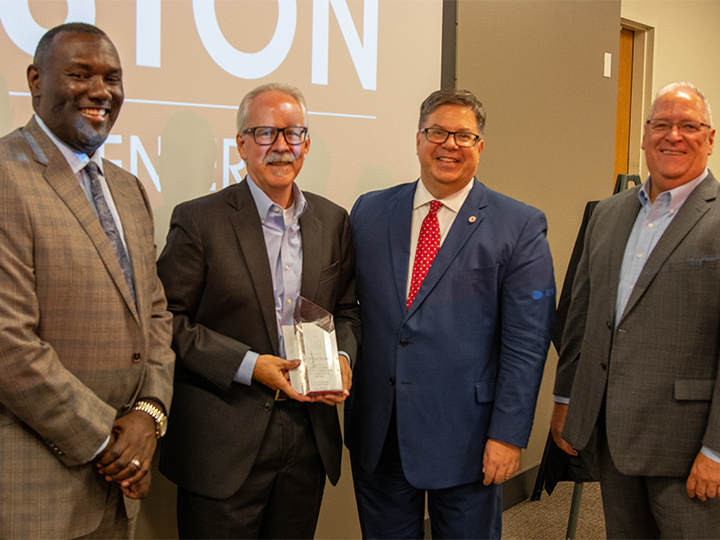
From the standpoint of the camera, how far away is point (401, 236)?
193cm

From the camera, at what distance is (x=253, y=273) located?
1.72 meters

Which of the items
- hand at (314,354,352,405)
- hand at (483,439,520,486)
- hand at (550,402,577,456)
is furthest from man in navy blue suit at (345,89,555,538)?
hand at (550,402,577,456)

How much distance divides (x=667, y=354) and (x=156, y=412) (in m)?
1.44

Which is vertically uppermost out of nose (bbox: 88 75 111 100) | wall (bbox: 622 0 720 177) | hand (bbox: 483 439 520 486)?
wall (bbox: 622 0 720 177)

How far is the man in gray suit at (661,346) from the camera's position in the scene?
1.67m

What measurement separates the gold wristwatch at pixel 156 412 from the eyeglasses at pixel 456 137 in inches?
45.2

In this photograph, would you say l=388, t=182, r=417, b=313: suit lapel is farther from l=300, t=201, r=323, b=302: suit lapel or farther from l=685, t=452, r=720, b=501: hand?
l=685, t=452, r=720, b=501: hand

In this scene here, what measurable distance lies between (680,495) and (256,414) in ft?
4.09

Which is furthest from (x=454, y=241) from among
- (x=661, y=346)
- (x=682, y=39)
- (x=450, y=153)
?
(x=682, y=39)

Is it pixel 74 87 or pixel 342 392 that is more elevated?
pixel 74 87

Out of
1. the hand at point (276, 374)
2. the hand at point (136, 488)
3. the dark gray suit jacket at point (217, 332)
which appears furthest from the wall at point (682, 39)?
the hand at point (136, 488)

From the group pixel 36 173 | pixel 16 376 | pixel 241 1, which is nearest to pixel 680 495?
pixel 16 376

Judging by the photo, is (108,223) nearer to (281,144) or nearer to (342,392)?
(281,144)

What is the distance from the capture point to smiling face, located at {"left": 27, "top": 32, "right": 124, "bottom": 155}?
1.41 meters
